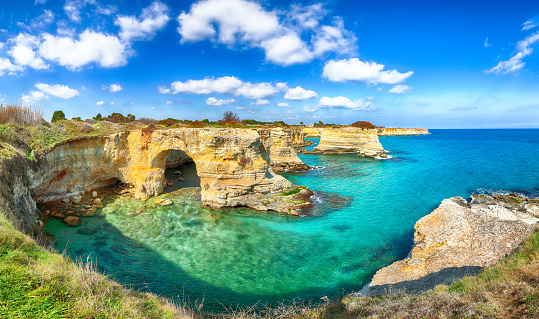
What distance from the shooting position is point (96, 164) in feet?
61.7

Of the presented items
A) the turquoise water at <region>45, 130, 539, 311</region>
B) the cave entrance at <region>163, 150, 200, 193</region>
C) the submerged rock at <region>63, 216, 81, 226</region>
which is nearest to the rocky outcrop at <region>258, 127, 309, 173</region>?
the cave entrance at <region>163, 150, 200, 193</region>

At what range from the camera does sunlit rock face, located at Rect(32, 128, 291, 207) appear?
1791cm

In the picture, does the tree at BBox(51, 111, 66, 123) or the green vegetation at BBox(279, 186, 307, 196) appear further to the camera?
the tree at BBox(51, 111, 66, 123)

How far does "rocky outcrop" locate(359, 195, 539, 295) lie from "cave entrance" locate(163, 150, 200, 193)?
58.9 feet

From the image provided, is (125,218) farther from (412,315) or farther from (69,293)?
(412,315)

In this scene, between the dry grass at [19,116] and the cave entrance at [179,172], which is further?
the cave entrance at [179,172]

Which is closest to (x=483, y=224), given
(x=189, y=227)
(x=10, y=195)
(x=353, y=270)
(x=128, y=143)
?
(x=353, y=270)

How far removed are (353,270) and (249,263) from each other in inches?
187

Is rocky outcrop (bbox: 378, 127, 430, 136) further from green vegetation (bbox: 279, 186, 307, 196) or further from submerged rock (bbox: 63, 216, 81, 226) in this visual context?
submerged rock (bbox: 63, 216, 81, 226)

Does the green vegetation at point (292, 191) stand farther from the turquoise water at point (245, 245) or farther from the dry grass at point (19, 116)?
the dry grass at point (19, 116)

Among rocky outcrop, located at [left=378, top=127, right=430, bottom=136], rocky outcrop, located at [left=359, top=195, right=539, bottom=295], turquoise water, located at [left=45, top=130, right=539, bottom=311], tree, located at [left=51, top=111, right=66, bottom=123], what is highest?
rocky outcrop, located at [left=378, top=127, right=430, bottom=136]

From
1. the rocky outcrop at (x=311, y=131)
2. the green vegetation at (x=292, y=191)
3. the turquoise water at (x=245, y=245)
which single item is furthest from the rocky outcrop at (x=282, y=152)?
the rocky outcrop at (x=311, y=131)

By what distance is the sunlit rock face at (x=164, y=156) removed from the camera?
58.7 ft

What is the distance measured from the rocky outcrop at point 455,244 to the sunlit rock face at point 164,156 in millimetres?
10808
